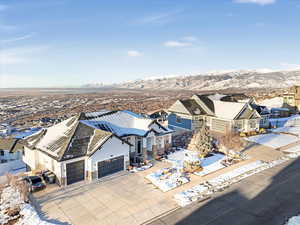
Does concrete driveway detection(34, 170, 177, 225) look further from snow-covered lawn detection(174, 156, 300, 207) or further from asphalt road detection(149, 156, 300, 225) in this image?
asphalt road detection(149, 156, 300, 225)

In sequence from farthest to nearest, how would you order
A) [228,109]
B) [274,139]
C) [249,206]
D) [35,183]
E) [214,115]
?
[214,115]
[228,109]
[274,139]
[35,183]
[249,206]

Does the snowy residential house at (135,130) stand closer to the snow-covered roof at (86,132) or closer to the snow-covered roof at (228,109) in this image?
the snow-covered roof at (86,132)

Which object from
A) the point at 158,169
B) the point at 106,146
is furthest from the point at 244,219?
the point at 106,146

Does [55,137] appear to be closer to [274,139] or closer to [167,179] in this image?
[167,179]


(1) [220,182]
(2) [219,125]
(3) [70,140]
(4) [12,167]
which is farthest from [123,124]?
(2) [219,125]

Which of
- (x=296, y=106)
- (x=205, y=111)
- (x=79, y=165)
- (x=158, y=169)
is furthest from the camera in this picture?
(x=296, y=106)

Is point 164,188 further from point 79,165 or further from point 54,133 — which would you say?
point 54,133

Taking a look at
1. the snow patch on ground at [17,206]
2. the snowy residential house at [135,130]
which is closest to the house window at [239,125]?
the snowy residential house at [135,130]

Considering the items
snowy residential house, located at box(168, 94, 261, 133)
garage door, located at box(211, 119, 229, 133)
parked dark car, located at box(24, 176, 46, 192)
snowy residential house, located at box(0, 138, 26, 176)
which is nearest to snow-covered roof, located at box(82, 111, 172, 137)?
parked dark car, located at box(24, 176, 46, 192)
